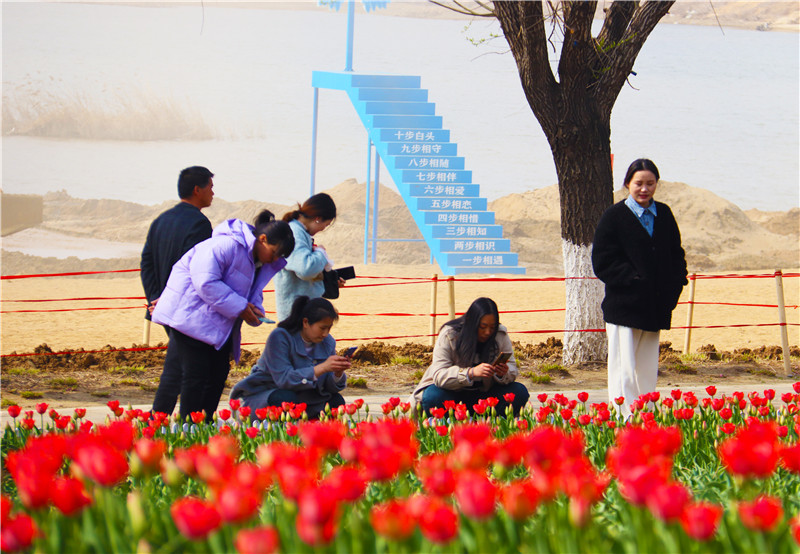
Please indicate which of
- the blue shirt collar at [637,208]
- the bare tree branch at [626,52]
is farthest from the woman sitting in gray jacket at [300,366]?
the bare tree branch at [626,52]

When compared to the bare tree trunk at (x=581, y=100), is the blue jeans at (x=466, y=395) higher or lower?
lower

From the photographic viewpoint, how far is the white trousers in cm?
515

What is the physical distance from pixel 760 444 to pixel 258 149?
4288 centimetres

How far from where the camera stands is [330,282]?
5.76 meters

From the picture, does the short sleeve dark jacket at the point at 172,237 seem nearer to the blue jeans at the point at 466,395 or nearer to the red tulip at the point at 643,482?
the blue jeans at the point at 466,395

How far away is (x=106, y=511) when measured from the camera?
1904mm

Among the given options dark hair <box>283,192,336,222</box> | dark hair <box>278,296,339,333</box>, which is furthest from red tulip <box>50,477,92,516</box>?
dark hair <box>283,192,336,222</box>

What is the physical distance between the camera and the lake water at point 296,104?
40812 mm

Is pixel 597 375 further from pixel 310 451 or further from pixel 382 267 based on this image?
pixel 382 267

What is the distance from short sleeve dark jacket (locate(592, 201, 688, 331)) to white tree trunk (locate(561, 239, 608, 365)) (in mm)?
3193

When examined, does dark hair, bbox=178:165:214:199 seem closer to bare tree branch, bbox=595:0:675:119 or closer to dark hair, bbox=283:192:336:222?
dark hair, bbox=283:192:336:222

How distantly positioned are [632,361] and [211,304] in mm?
2218

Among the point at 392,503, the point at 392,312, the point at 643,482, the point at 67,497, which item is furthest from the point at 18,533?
the point at 392,312

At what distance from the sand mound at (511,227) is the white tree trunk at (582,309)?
17127 mm
